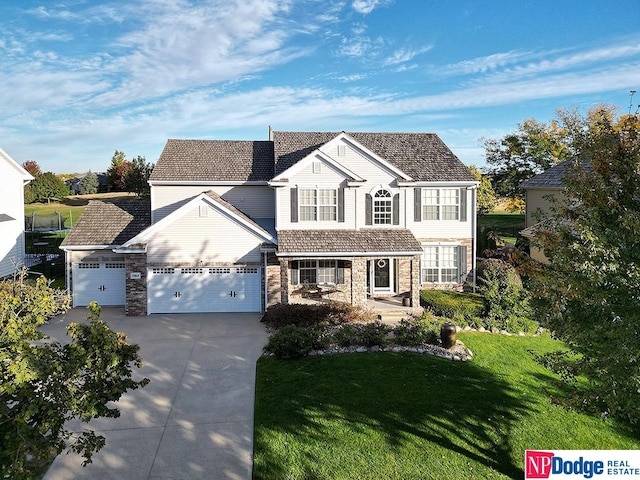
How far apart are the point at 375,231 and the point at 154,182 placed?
36.1ft

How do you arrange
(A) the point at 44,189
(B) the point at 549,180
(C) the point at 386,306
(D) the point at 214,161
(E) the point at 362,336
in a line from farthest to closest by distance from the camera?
(A) the point at 44,189 < (B) the point at 549,180 < (D) the point at 214,161 < (C) the point at 386,306 < (E) the point at 362,336

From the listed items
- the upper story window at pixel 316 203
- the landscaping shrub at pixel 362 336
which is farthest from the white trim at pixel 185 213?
the landscaping shrub at pixel 362 336

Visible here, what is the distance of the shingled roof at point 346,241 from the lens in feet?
65.7

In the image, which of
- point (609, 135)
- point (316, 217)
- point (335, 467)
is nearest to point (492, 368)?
point (335, 467)

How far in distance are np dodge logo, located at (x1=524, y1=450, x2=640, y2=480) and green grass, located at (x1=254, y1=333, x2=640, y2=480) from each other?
1.64 feet

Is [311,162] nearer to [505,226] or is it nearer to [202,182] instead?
[202,182]

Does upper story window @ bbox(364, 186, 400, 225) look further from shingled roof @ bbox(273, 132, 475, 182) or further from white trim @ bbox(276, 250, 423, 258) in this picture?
white trim @ bbox(276, 250, 423, 258)

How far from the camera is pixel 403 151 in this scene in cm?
2448

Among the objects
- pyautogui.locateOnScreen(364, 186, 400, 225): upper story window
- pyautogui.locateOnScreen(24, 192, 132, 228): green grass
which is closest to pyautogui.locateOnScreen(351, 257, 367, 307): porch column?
pyautogui.locateOnScreen(364, 186, 400, 225): upper story window

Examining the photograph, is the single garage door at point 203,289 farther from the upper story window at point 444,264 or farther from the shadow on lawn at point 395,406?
the upper story window at point 444,264

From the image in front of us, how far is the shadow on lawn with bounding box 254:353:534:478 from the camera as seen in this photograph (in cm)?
938

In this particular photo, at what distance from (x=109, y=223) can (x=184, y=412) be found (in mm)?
13750

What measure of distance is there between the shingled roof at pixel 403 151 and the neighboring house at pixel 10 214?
14.3 meters

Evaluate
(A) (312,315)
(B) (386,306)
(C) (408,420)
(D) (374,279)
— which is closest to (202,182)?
(A) (312,315)
